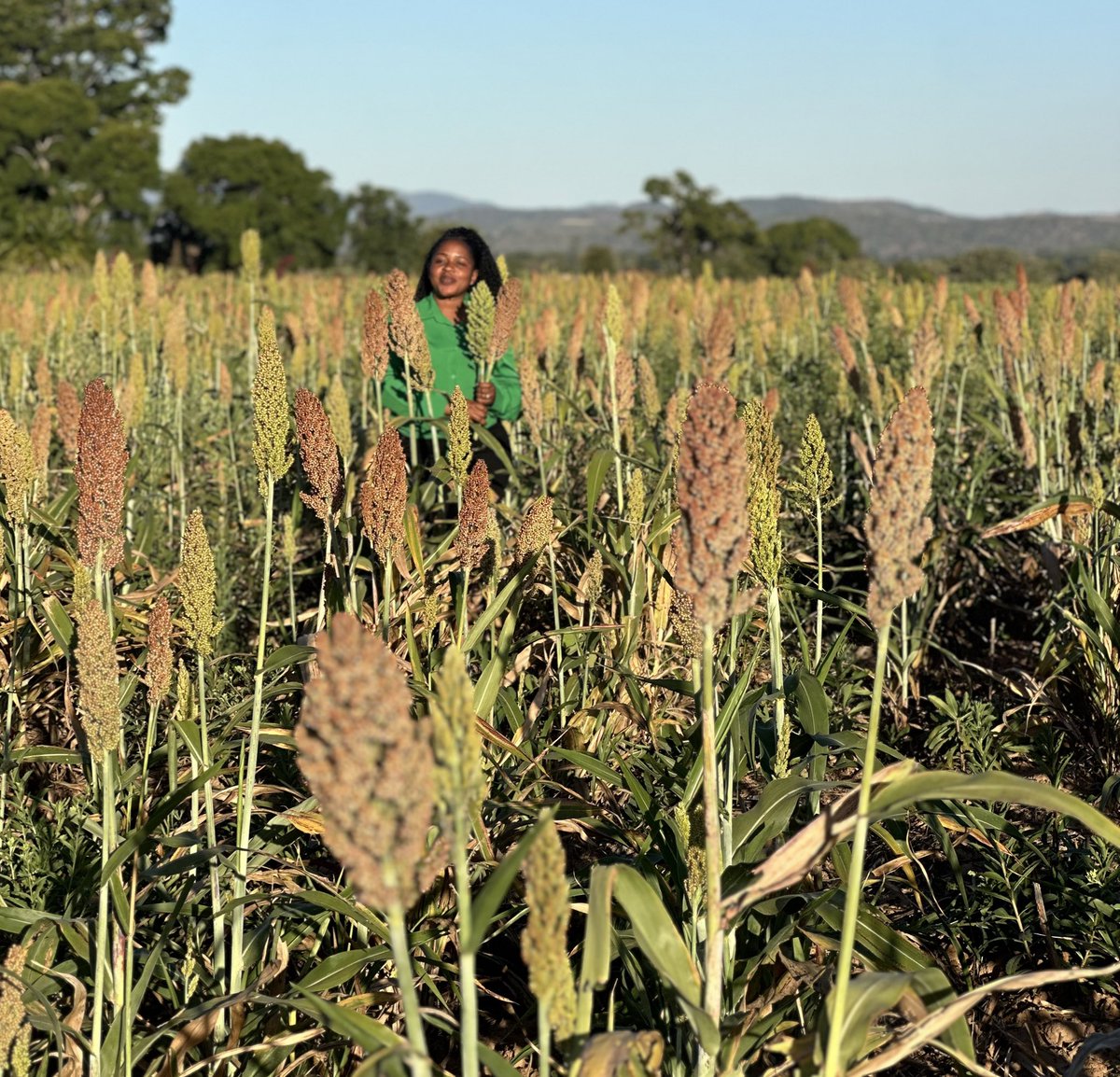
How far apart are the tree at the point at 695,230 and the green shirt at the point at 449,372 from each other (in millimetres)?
22599

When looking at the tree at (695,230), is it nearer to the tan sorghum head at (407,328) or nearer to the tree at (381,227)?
the tree at (381,227)

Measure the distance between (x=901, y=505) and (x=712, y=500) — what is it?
20 centimetres

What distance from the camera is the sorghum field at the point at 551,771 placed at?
122 cm

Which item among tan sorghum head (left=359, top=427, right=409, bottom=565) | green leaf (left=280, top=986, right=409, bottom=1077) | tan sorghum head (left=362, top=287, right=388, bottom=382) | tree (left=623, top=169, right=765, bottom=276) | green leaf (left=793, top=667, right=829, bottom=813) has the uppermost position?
tree (left=623, top=169, right=765, bottom=276)

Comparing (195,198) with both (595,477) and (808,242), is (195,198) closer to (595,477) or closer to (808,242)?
(808,242)

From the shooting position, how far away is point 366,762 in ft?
3.17

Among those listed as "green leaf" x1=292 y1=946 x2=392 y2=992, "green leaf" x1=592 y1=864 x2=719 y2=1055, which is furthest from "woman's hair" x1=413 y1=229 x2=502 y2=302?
"green leaf" x1=592 y1=864 x2=719 y2=1055

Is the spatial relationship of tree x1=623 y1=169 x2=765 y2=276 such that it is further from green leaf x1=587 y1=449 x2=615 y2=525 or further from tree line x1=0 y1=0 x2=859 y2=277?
green leaf x1=587 y1=449 x2=615 y2=525

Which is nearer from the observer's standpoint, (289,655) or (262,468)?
(262,468)

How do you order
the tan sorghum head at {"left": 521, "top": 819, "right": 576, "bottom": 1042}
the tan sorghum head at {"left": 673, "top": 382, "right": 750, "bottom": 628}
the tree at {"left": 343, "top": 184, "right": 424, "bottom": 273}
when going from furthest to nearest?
the tree at {"left": 343, "top": 184, "right": 424, "bottom": 273} < the tan sorghum head at {"left": 673, "top": 382, "right": 750, "bottom": 628} < the tan sorghum head at {"left": 521, "top": 819, "right": 576, "bottom": 1042}

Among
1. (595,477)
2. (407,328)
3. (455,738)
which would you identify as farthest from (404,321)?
(455,738)

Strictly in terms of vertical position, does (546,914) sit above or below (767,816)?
above

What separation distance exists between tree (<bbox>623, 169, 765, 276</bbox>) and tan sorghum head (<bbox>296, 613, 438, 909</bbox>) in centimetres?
2660

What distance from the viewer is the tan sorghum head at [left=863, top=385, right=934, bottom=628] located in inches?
47.5
